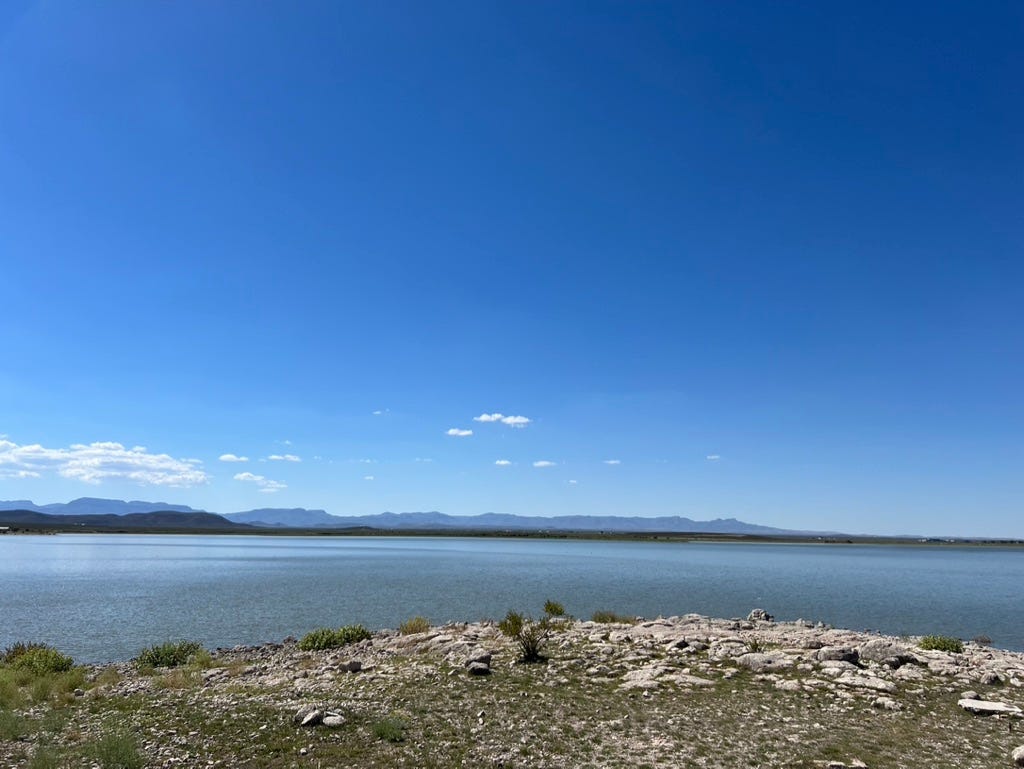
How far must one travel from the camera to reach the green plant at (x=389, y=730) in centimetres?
1240

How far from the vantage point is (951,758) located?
11359 mm

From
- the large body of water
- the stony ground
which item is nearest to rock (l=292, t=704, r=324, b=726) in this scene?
the stony ground

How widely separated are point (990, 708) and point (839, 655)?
4.84m

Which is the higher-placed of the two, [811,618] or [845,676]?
[845,676]

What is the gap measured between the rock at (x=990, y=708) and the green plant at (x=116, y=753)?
57.1 ft

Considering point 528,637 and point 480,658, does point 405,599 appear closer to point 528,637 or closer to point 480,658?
point 528,637

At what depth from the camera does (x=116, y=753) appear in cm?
1116

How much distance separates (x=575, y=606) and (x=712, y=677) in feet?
95.7

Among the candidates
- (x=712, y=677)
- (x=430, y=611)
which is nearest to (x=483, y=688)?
(x=712, y=677)

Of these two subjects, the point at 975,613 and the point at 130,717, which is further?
the point at 975,613

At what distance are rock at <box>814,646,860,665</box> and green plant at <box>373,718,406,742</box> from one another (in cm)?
1292

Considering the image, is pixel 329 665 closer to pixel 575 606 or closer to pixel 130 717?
pixel 130 717

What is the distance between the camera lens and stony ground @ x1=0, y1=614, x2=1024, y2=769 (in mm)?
11508

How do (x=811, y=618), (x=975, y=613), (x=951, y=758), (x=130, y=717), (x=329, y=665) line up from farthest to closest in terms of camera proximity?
(x=975, y=613) → (x=811, y=618) → (x=329, y=665) → (x=130, y=717) → (x=951, y=758)
